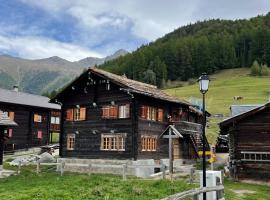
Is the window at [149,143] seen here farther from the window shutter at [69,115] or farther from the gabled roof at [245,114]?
the gabled roof at [245,114]

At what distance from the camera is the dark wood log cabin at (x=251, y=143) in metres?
27.2

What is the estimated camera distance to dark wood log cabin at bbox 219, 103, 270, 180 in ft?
89.4

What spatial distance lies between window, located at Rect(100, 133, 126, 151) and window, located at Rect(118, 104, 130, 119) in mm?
1682

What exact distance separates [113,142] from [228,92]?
7060 centimetres

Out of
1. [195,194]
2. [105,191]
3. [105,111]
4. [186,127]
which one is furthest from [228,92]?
[195,194]

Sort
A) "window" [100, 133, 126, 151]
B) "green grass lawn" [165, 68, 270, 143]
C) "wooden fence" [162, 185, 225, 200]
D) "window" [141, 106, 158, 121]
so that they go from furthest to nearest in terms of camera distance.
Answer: "green grass lawn" [165, 68, 270, 143] < "window" [141, 106, 158, 121] < "window" [100, 133, 126, 151] < "wooden fence" [162, 185, 225, 200]

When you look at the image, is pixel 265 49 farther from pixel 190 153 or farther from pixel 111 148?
pixel 111 148

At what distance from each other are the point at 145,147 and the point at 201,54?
121343 millimetres

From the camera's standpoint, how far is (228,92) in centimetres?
10125

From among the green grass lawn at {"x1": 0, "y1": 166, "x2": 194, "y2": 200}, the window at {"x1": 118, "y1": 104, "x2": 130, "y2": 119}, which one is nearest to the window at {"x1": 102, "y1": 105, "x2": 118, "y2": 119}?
the window at {"x1": 118, "y1": 104, "x2": 130, "y2": 119}

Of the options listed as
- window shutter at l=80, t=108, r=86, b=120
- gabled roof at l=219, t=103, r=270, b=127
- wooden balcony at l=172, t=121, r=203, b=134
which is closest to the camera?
gabled roof at l=219, t=103, r=270, b=127

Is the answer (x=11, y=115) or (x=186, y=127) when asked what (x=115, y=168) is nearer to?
(x=186, y=127)

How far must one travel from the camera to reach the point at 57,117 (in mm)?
64938

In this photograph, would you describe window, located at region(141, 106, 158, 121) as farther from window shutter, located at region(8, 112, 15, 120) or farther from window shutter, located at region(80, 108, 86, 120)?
window shutter, located at region(8, 112, 15, 120)
